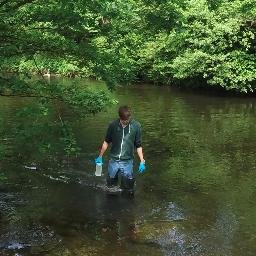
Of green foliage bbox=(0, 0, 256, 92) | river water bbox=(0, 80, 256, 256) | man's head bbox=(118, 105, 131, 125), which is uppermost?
green foliage bbox=(0, 0, 256, 92)

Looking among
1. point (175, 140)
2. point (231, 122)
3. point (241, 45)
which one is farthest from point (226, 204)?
point (241, 45)

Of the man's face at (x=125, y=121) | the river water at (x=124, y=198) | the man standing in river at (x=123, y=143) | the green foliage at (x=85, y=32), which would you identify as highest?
the green foliage at (x=85, y=32)

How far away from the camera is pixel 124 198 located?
11031mm

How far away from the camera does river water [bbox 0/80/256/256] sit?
854 cm

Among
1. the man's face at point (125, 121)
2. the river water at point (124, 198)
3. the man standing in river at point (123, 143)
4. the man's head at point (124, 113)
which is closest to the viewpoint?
the river water at point (124, 198)

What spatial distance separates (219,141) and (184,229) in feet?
29.2

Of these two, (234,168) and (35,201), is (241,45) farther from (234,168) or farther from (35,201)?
(35,201)

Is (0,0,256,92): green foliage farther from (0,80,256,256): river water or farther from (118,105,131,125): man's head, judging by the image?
A: (0,80,256,256): river water

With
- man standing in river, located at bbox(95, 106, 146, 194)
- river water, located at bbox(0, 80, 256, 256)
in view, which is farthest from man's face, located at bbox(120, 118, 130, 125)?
river water, located at bbox(0, 80, 256, 256)

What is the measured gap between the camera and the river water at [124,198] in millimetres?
8539

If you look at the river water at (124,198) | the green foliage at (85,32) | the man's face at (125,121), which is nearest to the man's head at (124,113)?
the man's face at (125,121)

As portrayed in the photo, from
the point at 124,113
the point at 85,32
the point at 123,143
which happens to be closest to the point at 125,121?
the point at 124,113

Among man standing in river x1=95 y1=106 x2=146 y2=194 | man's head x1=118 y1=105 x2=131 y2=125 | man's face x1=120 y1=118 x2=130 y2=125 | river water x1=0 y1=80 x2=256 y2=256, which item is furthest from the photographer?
man standing in river x1=95 y1=106 x2=146 y2=194

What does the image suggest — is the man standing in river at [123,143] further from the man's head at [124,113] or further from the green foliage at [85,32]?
the green foliage at [85,32]
